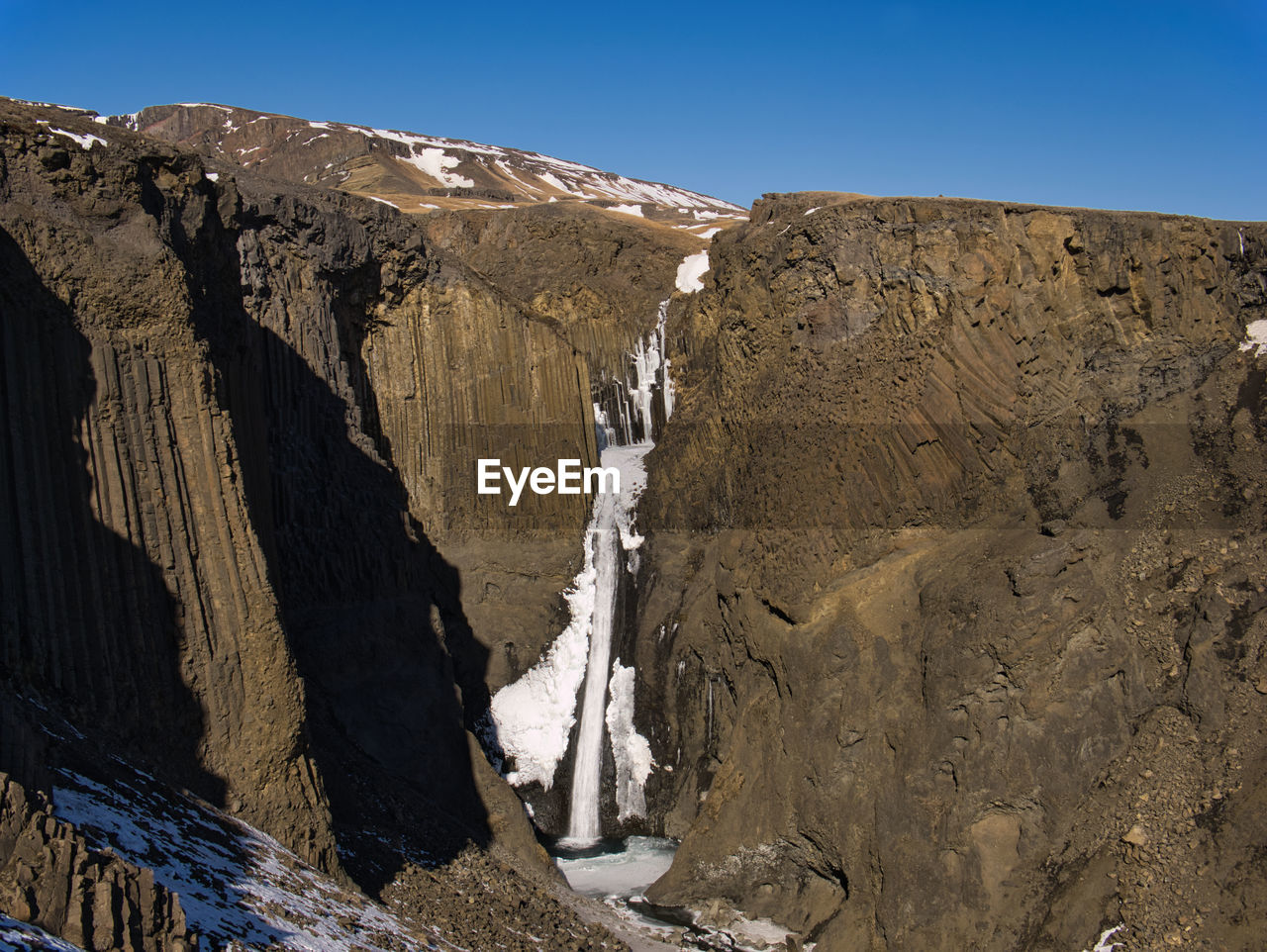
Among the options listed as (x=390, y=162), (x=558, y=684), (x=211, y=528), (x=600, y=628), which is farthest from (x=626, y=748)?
(x=390, y=162)

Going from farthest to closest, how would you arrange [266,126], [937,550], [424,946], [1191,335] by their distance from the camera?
[266,126] → [937,550] → [1191,335] → [424,946]

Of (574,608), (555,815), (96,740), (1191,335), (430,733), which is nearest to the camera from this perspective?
(96,740)

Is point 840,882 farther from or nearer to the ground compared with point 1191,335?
nearer to the ground

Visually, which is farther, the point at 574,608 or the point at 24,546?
the point at 574,608

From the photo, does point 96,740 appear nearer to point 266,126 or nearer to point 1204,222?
point 1204,222

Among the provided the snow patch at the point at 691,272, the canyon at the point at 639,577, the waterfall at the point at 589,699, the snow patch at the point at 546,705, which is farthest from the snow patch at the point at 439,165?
the snow patch at the point at 546,705

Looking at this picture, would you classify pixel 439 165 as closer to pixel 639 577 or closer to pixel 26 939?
pixel 639 577

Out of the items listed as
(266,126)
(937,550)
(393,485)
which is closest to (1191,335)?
(937,550)

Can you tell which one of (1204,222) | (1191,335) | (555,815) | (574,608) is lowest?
(555,815)
